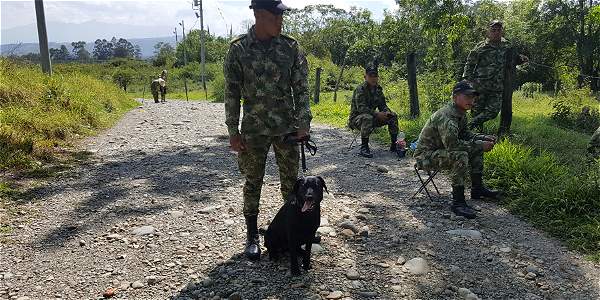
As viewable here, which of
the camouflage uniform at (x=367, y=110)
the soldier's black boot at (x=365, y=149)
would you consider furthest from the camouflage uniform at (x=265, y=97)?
the camouflage uniform at (x=367, y=110)

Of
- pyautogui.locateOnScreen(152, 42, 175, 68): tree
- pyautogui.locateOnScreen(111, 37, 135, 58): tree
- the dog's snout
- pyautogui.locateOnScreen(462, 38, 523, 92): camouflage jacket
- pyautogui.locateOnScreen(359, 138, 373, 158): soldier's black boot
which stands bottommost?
pyautogui.locateOnScreen(359, 138, 373, 158): soldier's black boot

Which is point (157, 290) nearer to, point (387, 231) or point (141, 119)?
point (387, 231)

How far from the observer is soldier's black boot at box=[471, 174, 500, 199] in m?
5.46

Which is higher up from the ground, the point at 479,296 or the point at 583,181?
the point at 583,181

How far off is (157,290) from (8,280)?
48.7 inches

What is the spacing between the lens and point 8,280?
3.51m

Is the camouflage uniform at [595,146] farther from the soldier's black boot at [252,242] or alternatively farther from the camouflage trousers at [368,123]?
the soldier's black boot at [252,242]

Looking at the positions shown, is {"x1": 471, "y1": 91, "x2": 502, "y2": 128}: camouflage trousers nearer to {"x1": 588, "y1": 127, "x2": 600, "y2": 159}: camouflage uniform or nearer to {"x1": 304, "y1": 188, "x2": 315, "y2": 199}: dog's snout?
{"x1": 588, "y1": 127, "x2": 600, "y2": 159}: camouflage uniform

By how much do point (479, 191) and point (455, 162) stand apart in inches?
32.2

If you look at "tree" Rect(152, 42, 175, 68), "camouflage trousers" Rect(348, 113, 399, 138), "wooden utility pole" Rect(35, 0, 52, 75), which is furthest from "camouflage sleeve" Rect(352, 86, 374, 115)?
"tree" Rect(152, 42, 175, 68)

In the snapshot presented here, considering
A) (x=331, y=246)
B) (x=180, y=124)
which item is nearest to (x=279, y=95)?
(x=331, y=246)

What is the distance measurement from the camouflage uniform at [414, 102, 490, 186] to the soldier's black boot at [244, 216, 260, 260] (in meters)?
2.38

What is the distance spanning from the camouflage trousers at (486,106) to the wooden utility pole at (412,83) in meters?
2.99

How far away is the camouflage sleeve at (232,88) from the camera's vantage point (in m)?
3.60
